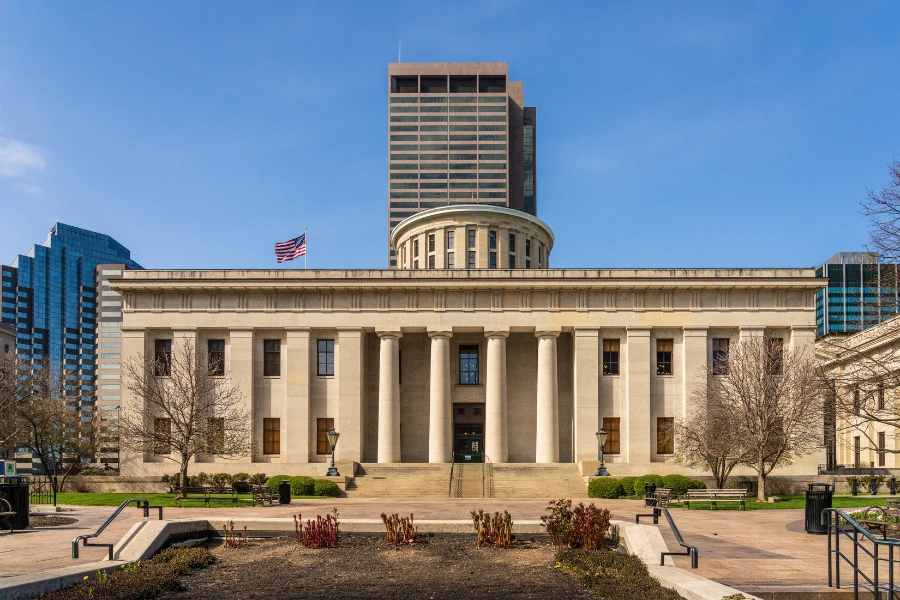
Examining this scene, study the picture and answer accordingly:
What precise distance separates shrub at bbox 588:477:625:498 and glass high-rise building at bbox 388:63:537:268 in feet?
413

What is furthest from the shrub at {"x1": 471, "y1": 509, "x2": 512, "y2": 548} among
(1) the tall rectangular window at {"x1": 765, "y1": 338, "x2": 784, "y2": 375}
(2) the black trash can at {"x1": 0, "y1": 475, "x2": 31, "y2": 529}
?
(1) the tall rectangular window at {"x1": 765, "y1": 338, "x2": 784, "y2": 375}

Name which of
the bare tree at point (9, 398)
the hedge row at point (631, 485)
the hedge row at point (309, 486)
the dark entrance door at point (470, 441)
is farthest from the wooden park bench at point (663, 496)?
the bare tree at point (9, 398)

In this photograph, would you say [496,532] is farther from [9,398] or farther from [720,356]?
[9,398]

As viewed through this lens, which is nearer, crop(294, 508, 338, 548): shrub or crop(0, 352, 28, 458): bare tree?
crop(294, 508, 338, 548): shrub

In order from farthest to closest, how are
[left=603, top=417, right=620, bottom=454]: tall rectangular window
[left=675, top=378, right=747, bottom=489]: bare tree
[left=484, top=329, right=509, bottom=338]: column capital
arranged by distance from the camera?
[left=484, top=329, right=509, bottom=338]: column capital
[left=603, top=417, right=620, bottom=454]: tall rectangular window
[left=675, top=378, right=747, bottom=489]: bare tree

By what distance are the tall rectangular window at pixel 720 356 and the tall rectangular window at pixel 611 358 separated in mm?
5939

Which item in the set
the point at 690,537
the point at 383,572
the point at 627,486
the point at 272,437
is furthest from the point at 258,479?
the point at 383,572

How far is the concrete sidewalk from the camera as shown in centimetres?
1482

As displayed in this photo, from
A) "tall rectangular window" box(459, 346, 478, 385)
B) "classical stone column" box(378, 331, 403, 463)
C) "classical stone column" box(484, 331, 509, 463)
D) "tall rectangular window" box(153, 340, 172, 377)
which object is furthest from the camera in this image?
→ "tall rectangular window" box(459, 346, 478, 385)

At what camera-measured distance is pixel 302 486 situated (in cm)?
3859

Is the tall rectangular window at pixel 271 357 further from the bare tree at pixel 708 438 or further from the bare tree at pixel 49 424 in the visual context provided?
the bare tree at pixel 708 438

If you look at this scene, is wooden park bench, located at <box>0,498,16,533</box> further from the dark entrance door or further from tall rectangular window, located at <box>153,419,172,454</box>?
the dark entrance door

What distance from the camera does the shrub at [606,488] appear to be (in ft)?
125

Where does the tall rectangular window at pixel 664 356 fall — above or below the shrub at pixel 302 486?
above
